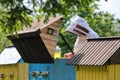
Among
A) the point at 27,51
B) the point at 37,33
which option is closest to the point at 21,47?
the point at 27,51

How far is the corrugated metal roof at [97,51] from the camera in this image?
11795 millimetres

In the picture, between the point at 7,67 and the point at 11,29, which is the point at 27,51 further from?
the point at 11,29

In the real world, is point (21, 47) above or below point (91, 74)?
above

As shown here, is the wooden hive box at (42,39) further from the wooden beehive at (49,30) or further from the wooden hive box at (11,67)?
the wooden hive box at (11,67)

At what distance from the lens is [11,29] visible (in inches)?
356

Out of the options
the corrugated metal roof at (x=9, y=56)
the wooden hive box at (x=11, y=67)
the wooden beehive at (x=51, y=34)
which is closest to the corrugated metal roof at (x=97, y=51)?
the wooden beehive at (x=51, y=34)

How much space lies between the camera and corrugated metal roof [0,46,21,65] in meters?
18.6

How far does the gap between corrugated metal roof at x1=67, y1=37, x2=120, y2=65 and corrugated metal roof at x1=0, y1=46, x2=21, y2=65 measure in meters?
6.08

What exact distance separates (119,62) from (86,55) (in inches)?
50.2

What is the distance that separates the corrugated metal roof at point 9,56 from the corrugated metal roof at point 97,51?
239 inches

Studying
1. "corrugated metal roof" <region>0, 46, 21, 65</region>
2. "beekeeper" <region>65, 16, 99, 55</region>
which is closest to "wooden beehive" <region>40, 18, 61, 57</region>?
"beekeeper" <region>65, 16, 99, 55</region>

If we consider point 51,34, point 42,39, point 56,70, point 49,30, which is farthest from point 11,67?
point 42,39

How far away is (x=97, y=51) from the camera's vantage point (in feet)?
40.6

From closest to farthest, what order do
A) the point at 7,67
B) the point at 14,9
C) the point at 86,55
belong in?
the point at 14,9, the point at 86,55, the point at 7,67
